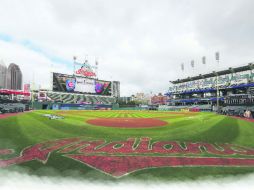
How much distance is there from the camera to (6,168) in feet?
27.0

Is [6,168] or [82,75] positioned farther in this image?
[82,75]

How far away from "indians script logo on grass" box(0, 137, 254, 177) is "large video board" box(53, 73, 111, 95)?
76078 millimetres

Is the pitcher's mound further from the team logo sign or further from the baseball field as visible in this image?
the team logo sign

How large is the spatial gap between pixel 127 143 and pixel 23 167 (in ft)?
22.0

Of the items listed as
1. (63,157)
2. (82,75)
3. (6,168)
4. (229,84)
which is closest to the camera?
(6,168)

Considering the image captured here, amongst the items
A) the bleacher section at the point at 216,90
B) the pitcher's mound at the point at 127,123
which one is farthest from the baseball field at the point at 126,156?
the bleacher section at the point at 216,90

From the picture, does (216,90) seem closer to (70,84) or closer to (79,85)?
(79,85)

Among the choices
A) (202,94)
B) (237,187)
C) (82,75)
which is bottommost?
(237,187)

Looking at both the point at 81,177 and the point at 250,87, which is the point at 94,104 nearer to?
the point at 250,87

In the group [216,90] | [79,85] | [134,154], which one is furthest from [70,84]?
[134,154]

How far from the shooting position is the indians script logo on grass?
876 centimetres

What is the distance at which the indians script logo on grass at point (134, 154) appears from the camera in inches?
345

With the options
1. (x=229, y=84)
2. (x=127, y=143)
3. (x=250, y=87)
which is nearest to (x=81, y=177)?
(x=127, y=143)

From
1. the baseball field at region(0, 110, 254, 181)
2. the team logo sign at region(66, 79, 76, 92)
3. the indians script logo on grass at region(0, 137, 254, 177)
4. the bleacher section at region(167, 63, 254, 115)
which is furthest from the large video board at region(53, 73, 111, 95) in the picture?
the indians script logo on grass at region(0, 137, 254, 177)
